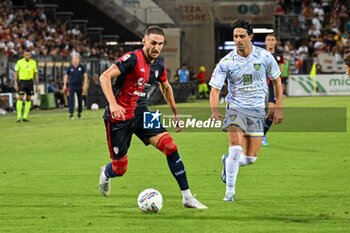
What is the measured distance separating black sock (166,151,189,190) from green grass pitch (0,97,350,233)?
1.04 feet

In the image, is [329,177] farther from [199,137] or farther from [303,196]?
[199,137]

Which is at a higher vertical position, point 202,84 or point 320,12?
point 320,12

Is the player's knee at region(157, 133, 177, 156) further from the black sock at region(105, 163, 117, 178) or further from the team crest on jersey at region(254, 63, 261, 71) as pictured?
the team crest on jersey at region(254, 63, 261, 71)

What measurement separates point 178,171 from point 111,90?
126 cm

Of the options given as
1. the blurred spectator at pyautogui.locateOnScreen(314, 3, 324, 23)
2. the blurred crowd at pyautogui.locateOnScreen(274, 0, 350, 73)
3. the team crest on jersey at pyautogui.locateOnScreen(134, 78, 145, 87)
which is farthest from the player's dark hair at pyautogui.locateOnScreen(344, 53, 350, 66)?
the blurred spectator at pyautogui.locateOnScreen(314, 3, 324, 23)

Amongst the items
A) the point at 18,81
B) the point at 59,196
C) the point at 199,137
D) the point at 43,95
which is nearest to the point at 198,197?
the point at 59,196

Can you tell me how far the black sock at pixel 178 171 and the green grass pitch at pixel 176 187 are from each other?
1.04 feet

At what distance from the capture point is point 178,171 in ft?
37.4

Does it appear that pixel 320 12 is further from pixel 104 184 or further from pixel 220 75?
pixel 104 184

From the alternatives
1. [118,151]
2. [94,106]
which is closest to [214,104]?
[118,151]

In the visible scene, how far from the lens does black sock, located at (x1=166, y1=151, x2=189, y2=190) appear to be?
1139 centimetres

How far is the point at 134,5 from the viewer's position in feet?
176

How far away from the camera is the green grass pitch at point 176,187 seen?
404 inches

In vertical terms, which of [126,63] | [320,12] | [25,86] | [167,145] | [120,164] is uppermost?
[126,63]
